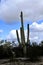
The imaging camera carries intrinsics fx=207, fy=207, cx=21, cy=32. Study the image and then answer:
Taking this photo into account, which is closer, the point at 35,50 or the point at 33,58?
the point at 33,58

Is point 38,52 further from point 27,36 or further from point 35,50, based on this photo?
point 27,36

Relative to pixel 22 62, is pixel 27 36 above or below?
above

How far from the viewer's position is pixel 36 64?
13.9m

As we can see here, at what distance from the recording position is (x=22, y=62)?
47.2 feet

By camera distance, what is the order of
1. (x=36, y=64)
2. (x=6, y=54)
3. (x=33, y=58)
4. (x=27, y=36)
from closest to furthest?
(x=36, y=64) → (x=33, y=58) → (x=6, y=54) → (x=27, y=36)

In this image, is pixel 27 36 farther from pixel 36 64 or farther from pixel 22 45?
pixel 36 64

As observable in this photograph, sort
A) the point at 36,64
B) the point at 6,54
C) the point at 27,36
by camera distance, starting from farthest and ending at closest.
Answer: the point at 27,36
the point at 6,54
the point at 36,64

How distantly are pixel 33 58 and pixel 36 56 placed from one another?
1.08 m

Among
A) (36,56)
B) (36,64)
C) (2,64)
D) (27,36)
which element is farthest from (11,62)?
(27,36)

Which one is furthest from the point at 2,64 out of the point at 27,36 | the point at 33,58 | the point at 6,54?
the point at 27,36

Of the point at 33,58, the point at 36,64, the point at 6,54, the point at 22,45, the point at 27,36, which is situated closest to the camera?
the point at 36,64

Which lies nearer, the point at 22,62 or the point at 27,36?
the point at 22,62

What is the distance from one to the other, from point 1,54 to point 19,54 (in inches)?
64.0

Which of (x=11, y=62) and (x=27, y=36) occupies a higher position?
(x=27, y=36)
